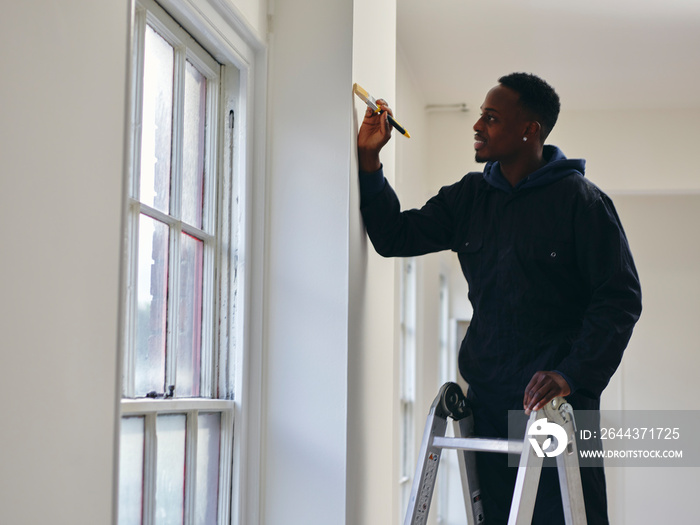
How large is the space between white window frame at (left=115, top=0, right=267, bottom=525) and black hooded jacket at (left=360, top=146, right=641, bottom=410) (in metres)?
0.30

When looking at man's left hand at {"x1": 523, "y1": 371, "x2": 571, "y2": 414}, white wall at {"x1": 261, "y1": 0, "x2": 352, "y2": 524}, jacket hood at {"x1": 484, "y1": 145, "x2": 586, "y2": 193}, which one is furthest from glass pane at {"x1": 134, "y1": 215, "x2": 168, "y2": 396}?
jacket hood at {"x1": 484, "y1": 145, "x2": 586, "y2": 193}

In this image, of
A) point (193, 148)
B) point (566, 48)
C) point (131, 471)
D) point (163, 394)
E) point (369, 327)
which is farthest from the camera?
point (566, 48)

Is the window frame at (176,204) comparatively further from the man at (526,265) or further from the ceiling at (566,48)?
the ceiling at (566,48)

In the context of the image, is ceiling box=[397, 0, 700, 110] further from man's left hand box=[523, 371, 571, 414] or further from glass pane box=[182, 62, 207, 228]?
man's left hand box=[523, 371, 571, 414]

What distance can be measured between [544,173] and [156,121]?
955 mm

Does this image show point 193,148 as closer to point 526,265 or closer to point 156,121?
point 156,121

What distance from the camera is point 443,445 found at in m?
1.92

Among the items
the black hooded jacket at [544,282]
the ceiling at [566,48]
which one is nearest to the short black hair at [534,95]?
the black hooded jacket at [544,282]

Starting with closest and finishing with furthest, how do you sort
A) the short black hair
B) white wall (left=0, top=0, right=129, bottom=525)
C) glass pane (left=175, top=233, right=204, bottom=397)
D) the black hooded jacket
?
white wall (left=0, top=0, right=129, bottom=525) < glass pane (left=175, top=233, right=204, bottom=397) < the black hooded jacket < the short black hair

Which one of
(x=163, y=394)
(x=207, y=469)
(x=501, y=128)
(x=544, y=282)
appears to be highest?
(x=501, y=128)

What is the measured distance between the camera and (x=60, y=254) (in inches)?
42.6

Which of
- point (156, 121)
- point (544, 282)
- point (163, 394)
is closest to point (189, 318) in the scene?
point (163, 394)

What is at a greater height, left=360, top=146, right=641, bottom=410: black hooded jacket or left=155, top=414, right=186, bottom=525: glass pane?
left=360, top=146, right=641, bottom=410: black hooded jacket

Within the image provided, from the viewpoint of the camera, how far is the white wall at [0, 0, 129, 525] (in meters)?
0.98
